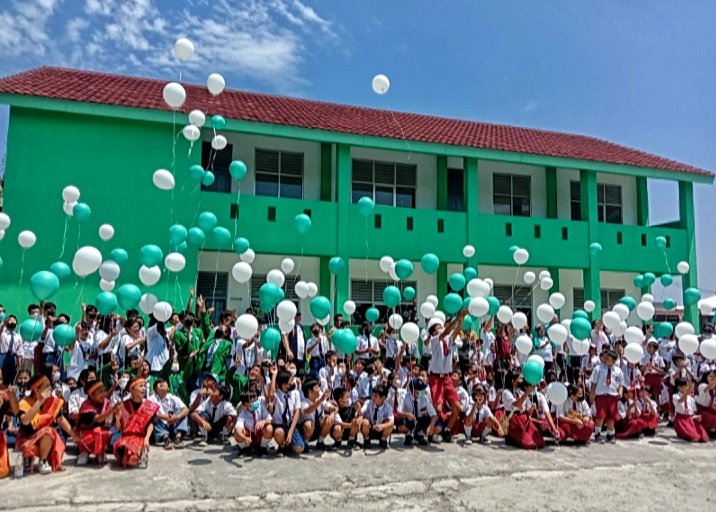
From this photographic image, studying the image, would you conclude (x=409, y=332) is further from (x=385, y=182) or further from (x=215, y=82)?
(x=385, y=182)

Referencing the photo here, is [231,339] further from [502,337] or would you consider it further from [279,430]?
[502,337]

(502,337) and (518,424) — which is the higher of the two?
(502,337)

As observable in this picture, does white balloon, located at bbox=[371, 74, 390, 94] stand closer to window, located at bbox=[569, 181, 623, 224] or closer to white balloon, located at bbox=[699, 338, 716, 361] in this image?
white balloon, located at bbox=[699, 338, 716, 361]

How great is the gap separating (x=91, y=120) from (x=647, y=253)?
41.2 ft

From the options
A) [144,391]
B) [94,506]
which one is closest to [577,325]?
[144,391]

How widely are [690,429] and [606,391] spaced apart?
Result: 1.16 m

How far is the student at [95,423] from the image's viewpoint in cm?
577

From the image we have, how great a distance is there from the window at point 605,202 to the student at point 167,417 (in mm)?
11717

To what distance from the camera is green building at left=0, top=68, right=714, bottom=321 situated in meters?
10.6

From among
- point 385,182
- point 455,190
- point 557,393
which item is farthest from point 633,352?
point 385,182

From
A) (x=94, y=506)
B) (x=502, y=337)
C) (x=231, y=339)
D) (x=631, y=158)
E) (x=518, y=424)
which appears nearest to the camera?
(x=94, y=506)

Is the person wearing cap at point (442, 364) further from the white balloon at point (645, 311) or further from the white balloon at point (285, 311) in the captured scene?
the white balloon at point (645, 311)

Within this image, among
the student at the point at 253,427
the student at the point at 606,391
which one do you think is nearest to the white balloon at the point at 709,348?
the student at the point at 606,391

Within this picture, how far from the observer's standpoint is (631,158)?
1554cm
